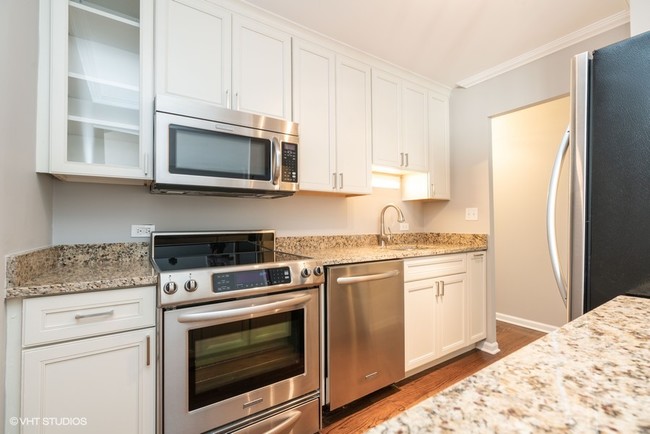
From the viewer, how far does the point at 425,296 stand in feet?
7.10

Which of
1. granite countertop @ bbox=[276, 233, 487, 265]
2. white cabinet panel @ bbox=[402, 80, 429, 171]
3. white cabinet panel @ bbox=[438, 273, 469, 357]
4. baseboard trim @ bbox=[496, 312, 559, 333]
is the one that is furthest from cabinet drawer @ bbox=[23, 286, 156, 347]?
baseboard trim @ bbox=[496, 312, 559, 333]

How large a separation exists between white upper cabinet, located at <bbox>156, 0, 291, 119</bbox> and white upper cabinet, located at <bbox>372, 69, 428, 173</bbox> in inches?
31.6

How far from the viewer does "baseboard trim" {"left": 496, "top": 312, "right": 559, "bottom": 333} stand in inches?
117

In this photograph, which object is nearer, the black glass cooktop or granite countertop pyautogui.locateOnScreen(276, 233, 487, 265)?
the black glass cooktop

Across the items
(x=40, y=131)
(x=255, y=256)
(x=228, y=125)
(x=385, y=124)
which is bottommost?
(x=255, y=256)

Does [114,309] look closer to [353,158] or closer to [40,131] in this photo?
[40,131]

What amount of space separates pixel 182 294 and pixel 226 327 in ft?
0.88

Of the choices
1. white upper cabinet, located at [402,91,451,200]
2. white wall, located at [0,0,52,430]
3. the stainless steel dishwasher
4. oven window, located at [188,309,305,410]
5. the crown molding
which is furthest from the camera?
white upper cabinet, located at [402,91,451,200]

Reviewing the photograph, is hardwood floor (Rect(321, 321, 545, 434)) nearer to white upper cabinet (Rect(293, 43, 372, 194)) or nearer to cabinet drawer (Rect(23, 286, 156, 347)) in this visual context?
cabinet drawer (Rect(23, 286, 156, 347))

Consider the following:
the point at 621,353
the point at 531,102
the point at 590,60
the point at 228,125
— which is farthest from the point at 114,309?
the point at 531,102

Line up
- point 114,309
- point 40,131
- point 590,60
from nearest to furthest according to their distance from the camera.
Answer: point 590,60, point 114,309, point 40,131

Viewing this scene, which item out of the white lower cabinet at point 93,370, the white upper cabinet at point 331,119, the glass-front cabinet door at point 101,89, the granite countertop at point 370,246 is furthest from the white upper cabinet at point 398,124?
the white lower cabinet at point 93,370

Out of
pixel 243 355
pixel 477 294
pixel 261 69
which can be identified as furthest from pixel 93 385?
pixel 477 294

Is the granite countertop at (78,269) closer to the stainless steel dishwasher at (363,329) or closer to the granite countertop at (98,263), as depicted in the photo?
the granite countertop at (98,263)
